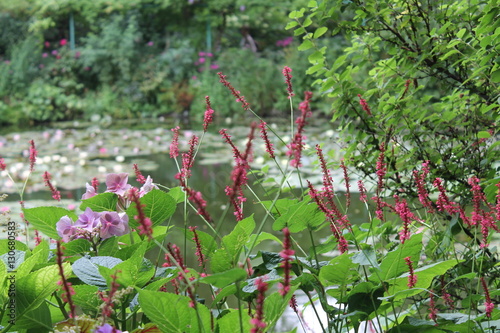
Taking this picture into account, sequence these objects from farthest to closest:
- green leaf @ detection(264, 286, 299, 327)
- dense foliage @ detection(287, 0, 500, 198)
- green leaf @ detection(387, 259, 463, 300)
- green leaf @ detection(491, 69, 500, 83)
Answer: dense foliage @ detection(287, 0, 500, 198) → green leaf @ detection(491, 69, 500, 83) → green leaf @ detection(387, 259, 463, 300) → green leaf @ detection(264, 286, 299, 327)

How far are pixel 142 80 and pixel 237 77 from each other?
1670 millimetres

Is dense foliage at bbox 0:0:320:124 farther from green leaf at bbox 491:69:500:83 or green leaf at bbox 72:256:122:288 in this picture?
green leaf at bbox 72:256:122:288

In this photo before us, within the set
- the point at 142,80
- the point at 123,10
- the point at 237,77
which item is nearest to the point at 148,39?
the point at 123,10

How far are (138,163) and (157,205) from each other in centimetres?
491

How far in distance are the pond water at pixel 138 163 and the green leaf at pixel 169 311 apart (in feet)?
7.77

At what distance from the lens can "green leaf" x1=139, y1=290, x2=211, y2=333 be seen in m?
0.70

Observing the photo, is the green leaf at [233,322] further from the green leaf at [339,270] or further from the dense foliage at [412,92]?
the dense foliage at [412,92]

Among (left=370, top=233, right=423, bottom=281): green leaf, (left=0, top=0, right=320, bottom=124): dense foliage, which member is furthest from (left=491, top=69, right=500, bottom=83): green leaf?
(left=0, top=0, right=320, bottom=124): dense foliage

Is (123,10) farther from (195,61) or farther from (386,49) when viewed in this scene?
(386,49)

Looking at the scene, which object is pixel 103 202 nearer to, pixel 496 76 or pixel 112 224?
pixel 112 224

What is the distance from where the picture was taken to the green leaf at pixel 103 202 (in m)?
0.97

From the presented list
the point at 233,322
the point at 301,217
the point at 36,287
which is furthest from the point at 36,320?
the point at 301,217

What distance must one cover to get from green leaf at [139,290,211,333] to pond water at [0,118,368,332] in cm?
237

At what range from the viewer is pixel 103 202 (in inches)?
38.5
